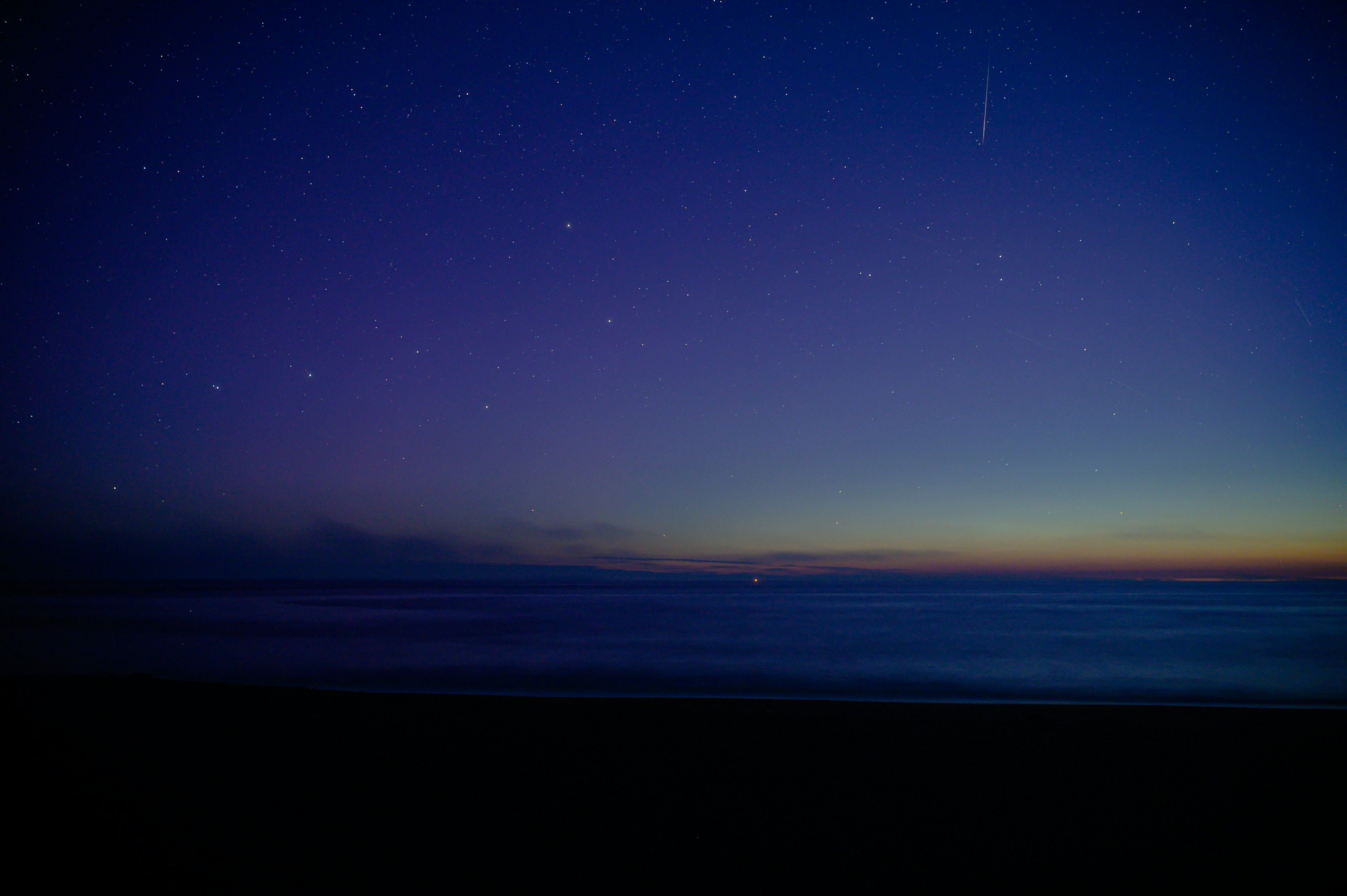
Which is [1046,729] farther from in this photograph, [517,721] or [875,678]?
[875,678]

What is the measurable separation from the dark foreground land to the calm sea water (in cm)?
441

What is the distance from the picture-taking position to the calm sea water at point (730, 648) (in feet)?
34.5

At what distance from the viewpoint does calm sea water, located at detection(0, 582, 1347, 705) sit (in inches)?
414

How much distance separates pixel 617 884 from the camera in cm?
287

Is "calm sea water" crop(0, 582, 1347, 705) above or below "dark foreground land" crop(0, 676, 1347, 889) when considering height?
below

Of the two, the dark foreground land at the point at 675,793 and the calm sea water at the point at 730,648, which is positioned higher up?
the dark foreground land at the point at 675,793

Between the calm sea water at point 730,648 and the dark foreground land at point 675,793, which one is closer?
the dark foreground land at point 675,793

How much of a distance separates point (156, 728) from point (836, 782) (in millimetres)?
5132

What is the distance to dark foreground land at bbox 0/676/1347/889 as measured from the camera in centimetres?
309

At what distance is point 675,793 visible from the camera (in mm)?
3887

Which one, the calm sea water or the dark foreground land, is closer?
the dark foreground land

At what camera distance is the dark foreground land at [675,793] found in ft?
10.1

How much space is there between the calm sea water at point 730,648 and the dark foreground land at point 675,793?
4.41 meters

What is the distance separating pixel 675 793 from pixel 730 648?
484 inches
